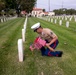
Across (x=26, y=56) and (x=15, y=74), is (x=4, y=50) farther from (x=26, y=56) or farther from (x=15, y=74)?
(x=15, y=74)

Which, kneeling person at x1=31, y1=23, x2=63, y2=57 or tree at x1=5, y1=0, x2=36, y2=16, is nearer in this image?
kneeling person at x1=31, y1=23, x2=63, y2=57

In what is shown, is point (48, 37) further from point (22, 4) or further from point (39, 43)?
point (22, 4)

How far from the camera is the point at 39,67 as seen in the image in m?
6.46

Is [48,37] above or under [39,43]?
above

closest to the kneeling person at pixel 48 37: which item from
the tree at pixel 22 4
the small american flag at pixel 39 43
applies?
the small american flag at pixel 39 43

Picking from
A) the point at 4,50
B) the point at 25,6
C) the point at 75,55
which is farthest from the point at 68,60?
the point at 25,6

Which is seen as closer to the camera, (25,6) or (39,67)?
(39,67)

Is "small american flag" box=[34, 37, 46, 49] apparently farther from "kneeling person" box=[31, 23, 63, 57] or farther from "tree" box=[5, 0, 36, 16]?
"tree" box=[5, 0, 36, 16]

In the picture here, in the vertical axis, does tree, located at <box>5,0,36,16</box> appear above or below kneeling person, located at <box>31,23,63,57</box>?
below

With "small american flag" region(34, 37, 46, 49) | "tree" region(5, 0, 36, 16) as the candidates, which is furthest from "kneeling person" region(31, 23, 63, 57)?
"tree" region(5, 0, 36, 16)

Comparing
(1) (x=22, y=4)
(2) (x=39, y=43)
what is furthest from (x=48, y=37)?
(1) (x=22, y=4)

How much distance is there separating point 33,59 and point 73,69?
1896 millimetres

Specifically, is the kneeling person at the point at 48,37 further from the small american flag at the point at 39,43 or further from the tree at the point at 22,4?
the tree at the point at 22,4

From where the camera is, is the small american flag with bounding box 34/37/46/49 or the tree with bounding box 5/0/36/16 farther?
the tree with bounding box 5/0/36/16
